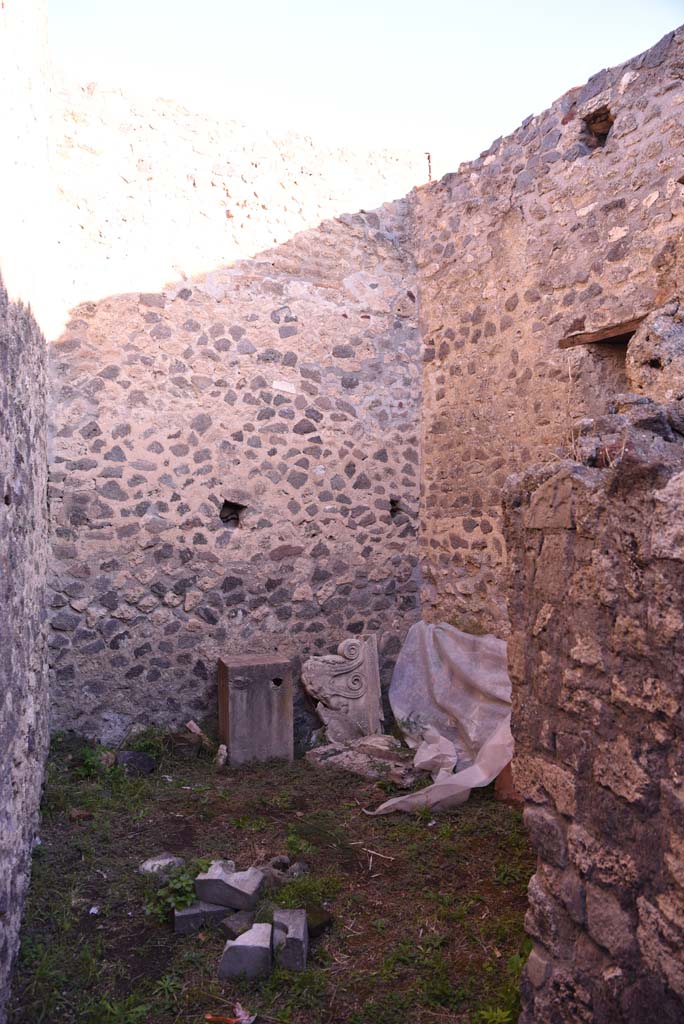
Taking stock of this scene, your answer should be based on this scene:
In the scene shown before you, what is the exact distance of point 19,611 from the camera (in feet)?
11.9

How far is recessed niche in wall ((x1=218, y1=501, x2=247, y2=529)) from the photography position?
5.85 metres

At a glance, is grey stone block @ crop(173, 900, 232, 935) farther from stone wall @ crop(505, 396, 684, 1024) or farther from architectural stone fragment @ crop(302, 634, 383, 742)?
architectural stone fragment @ crop(302, 634, 383, 742)

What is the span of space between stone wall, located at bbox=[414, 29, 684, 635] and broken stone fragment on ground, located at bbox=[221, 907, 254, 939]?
297 cm

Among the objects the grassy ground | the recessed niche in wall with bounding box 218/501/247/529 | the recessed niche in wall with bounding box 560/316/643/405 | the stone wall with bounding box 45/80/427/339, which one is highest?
the stone wall with bounding box 45/80/427/339

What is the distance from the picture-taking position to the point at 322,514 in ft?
20.2

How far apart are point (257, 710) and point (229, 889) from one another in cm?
197

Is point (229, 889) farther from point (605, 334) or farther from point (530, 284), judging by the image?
point (530, 284)

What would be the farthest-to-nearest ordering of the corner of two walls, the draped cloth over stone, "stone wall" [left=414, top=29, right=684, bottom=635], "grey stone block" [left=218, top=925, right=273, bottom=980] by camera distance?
"stone wall" [left=414, top=29, right=684, bottom=635]
the draped cloth over stone
the corner of two walls
"grey stone block" [left=218, top=925, right=273, bottom=980]

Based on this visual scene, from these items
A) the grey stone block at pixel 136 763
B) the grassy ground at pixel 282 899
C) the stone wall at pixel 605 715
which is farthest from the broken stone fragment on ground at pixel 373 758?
the stone wall at pixel 605 715

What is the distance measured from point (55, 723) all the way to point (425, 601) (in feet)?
9.74

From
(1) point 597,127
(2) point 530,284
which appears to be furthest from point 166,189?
(1) point 597,127

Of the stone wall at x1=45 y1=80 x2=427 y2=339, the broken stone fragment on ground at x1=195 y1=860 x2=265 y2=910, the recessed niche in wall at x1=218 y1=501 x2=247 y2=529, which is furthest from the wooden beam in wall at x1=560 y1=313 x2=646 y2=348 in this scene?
the broken stone fragment on ground at x1=195 y1=860 x2=265 y2=910

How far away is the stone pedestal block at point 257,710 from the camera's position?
5.17 metres

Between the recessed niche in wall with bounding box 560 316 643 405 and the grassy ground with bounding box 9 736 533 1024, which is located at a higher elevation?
the recessed niche in wall with bounding box 560 316 643 405
